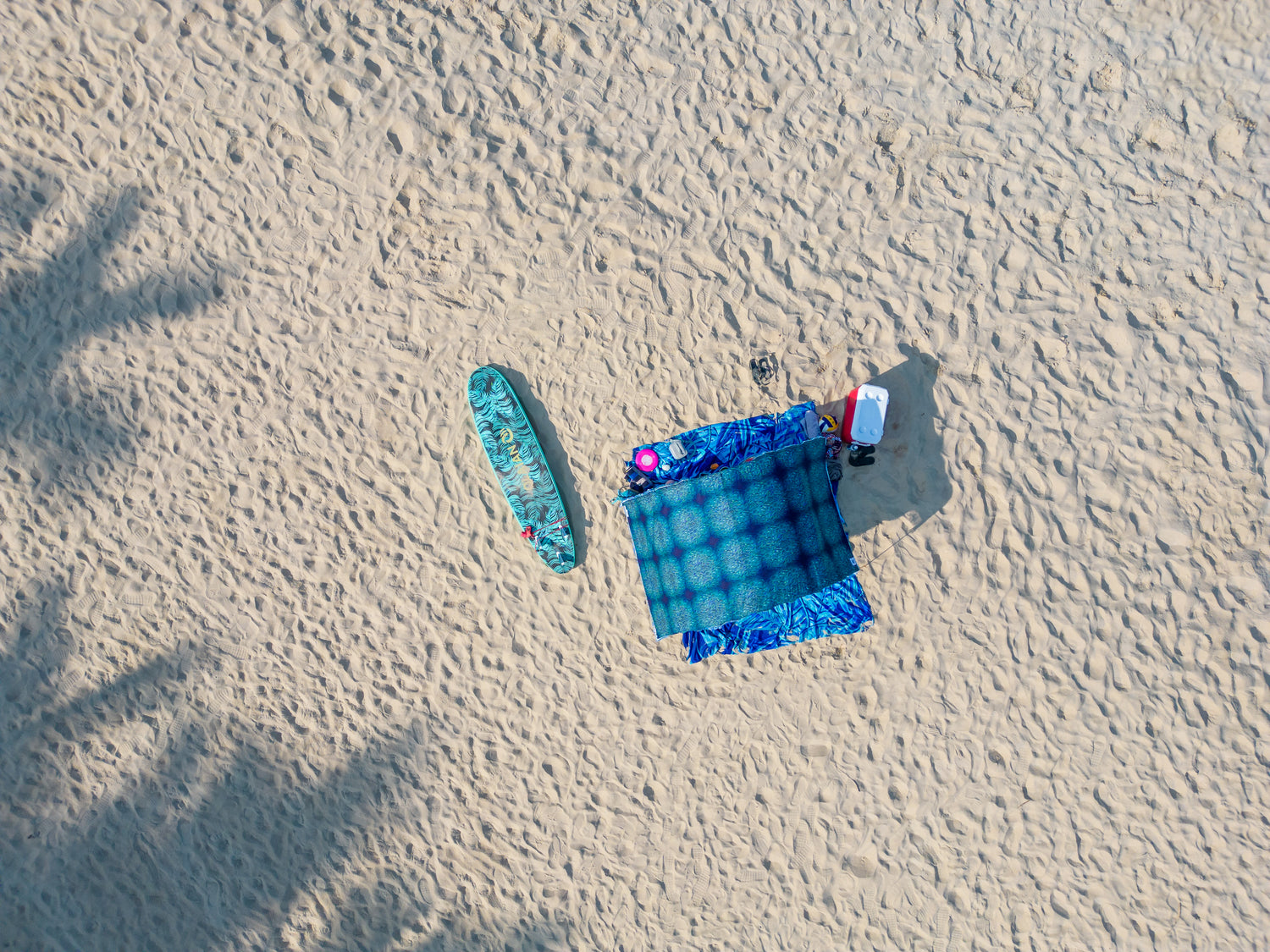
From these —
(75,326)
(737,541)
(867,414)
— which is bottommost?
(737,541)

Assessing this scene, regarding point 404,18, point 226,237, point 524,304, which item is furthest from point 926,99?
point 226,237

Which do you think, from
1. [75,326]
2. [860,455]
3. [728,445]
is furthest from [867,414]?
[75,326]

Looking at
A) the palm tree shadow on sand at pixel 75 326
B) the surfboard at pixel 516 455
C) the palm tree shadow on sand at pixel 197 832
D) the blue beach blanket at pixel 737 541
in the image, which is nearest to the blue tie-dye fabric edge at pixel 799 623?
the blue beach blanket at pixel 737 541

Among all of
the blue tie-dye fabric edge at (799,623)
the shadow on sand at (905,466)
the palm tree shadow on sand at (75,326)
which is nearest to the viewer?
the blue tie-dye fabric edge at (799,623)

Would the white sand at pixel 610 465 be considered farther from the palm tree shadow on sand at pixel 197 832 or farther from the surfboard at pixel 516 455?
the surfboard at pixel 516 455

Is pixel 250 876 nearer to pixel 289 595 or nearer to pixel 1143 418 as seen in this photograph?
pixel 289 595

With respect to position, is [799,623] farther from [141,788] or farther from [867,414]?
[141,788]

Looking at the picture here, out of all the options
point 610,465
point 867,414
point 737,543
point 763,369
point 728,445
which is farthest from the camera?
point 610,465
